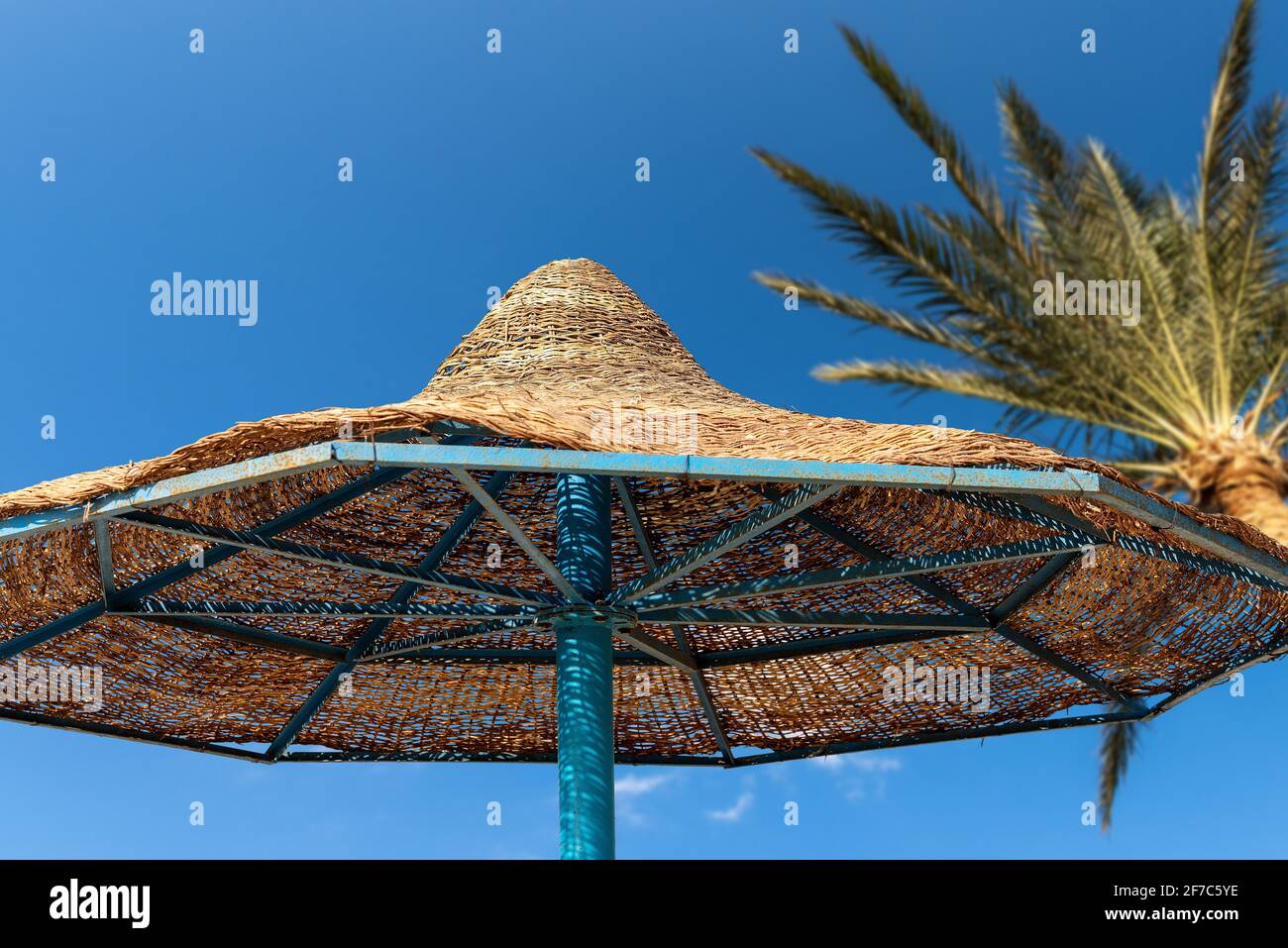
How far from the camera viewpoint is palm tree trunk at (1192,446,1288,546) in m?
13.7

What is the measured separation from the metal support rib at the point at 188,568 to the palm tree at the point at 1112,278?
23.6ft

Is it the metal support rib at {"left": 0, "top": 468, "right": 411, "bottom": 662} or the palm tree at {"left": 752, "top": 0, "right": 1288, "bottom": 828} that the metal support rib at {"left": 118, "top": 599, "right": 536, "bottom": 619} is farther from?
the palm tree at {"left": 752, "top": 0, "right": 1288, "bottom": 828}

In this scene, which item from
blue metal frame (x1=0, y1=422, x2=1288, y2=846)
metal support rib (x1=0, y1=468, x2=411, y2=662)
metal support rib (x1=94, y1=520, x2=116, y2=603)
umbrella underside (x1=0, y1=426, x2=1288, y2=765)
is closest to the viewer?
blue metal frame (x1=0, y1=422, x2=1288, y2=846)

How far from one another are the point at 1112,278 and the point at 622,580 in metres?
7.29

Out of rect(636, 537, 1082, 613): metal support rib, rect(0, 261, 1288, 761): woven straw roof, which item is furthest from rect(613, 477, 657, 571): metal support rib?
rect(636, 537, 1082, 613): metal support rib

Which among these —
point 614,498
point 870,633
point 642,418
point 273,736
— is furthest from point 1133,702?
point 273,736

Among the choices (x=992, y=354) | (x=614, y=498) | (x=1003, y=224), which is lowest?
(x=614, y=498)

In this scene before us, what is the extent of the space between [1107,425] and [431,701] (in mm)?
8243

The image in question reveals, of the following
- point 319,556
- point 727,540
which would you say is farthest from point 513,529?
point 319,556

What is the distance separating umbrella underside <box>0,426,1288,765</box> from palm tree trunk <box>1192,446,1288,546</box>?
587 centimetres

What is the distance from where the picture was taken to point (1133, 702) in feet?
28.4
